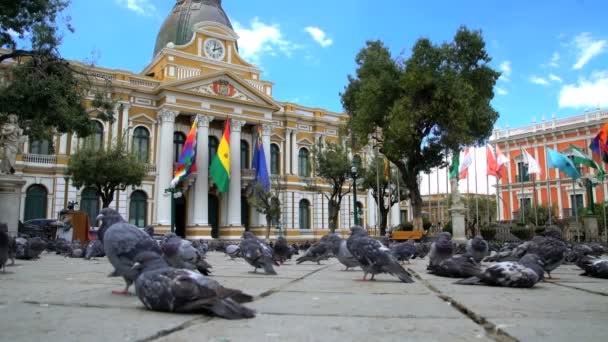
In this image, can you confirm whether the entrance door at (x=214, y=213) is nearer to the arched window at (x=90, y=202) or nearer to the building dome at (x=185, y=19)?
the arched window at (x=90, y=202)

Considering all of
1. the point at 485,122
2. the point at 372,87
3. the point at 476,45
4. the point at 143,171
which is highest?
the point at 476,45

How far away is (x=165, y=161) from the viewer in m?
30.1

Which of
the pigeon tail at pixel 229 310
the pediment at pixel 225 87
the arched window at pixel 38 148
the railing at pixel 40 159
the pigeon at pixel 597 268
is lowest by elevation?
the pigeon at pixel 597 268

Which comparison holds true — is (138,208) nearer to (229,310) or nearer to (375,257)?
(375,257)

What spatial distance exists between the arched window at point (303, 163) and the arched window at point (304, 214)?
7.70 feet

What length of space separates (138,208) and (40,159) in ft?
21.4

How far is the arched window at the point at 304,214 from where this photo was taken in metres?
37.8

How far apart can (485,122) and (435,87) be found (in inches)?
125

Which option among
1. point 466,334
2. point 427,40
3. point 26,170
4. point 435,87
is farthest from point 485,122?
point 26,170

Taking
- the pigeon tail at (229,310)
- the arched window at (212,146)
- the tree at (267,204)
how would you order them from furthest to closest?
1. the arched window at (212,146)
2. the tree at (267,204)
3. the pigeon tail at (229,310)

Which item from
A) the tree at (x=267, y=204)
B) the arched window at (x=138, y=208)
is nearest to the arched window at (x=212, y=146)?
the tree at (x=267, y=204)

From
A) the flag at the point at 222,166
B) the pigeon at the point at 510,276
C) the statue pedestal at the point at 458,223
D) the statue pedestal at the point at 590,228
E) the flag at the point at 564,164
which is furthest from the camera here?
the flag at the point at 222,166

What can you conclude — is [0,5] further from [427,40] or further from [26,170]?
[26,170]

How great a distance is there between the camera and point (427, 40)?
1917cm
